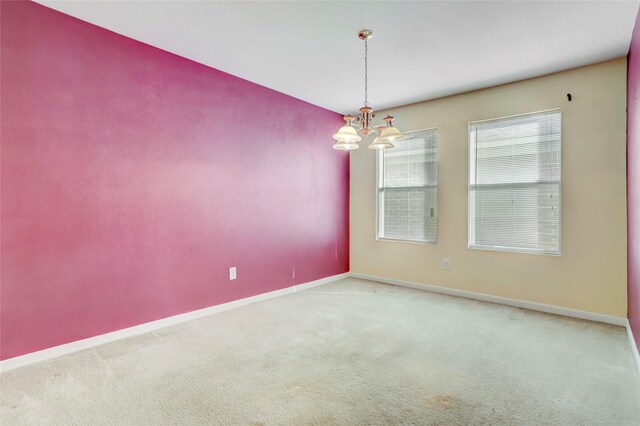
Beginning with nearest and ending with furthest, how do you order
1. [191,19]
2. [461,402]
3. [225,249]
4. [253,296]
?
1. [461,402]
2. [191,19]
3. [225,249]
4. [253,296]

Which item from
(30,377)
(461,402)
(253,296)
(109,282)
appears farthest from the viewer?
(253,296)

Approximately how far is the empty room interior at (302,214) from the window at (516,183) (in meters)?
0.02

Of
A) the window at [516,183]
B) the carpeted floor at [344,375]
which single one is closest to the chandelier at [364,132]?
the carpeted floor at [344,375]

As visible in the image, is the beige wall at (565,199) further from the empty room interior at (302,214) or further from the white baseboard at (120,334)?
the white baseboard at (120,334)

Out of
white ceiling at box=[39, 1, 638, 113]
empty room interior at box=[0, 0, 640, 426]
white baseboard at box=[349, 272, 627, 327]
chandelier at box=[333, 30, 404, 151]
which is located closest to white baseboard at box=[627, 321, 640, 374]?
empty room interior at box=[0, 0, 640, 426]

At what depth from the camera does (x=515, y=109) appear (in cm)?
369

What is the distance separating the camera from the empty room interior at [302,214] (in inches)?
82.0

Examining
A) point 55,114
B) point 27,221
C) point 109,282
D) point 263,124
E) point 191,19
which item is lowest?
point 109,282

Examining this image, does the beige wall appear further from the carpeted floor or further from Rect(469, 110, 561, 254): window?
the carpeted floor

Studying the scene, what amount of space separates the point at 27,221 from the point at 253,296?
2206 mm

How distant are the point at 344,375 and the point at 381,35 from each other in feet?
8.59

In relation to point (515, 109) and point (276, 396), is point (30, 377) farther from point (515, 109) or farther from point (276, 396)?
point (515, 109)

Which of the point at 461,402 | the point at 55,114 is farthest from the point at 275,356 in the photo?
the point at 55,114

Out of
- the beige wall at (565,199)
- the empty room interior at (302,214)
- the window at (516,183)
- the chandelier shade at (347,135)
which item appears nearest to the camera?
the empty room interior at (302,214)
